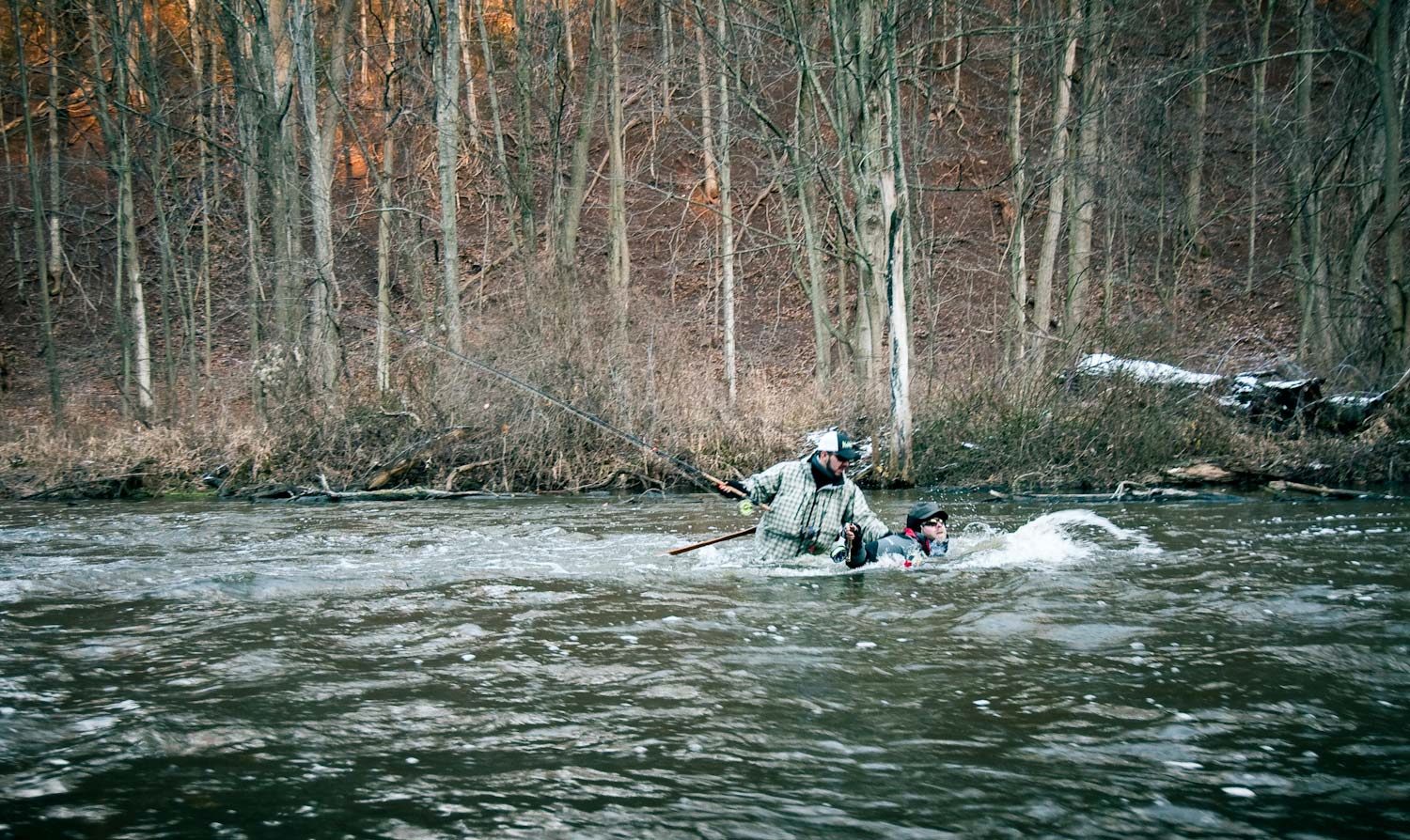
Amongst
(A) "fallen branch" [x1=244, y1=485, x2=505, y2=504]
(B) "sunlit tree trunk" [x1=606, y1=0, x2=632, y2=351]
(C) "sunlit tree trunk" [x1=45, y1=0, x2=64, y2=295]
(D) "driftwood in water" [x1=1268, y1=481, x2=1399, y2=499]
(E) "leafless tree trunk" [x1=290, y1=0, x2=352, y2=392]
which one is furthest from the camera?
(C) "sunlit tree trunk" [x1=45, y1=0, x2=64, y2=295]

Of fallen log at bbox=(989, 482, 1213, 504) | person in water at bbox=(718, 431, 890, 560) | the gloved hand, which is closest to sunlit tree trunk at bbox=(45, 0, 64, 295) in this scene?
the gloved hand

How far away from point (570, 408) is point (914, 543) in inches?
173

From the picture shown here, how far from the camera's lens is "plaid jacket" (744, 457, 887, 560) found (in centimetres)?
1049

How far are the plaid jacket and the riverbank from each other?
7646 mm

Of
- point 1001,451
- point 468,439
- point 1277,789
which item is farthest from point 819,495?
point 468,439

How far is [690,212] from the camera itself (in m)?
38.1

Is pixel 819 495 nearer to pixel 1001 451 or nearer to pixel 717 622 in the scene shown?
pixel 717 622

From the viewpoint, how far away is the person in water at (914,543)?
10.5 meters

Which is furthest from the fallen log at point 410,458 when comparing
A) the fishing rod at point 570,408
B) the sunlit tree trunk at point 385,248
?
the sunlit tree trunk at point 385,248

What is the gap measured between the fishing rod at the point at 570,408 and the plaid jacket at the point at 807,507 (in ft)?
1.22

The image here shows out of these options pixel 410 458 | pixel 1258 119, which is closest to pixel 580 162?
pixel 410 458

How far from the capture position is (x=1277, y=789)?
15.4 ft

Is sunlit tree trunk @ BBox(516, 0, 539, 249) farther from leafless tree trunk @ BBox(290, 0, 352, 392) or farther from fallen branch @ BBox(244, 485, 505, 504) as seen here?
fallen branch @ BBox(244, 485, 505, 504)

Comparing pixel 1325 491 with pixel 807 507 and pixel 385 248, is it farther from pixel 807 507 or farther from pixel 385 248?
pixel 385 248
